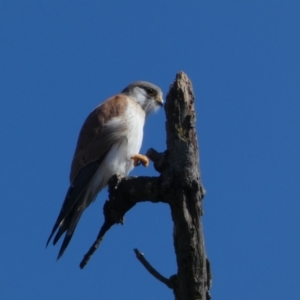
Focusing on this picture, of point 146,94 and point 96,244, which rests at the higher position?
point 146,94

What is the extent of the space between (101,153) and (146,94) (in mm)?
1273

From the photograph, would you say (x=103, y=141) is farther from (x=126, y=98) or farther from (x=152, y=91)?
(x=152, y=91)

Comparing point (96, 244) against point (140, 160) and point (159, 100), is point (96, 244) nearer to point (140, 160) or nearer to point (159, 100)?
point (140, 160)

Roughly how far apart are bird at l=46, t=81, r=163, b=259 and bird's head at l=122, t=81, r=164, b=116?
0.35m

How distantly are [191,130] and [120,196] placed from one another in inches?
35.0

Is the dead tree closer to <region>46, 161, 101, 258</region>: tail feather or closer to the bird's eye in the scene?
<region>46, 161, 101, 258</region>: tail feather

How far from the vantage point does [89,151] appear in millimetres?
6484

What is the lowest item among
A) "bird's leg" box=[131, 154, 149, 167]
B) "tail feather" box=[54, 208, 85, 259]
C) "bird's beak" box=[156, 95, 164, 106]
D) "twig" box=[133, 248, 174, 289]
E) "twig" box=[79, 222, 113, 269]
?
"twig" box=[133, 248, 174, 289]

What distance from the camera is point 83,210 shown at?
611 cm

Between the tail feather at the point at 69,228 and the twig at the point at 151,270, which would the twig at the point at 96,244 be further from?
the tail feather at the point at 69,228

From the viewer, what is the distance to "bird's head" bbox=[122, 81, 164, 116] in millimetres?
7312

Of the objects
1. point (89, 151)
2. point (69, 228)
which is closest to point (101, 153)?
point (89, 151)

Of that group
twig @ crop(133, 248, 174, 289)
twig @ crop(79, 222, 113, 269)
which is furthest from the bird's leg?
twig @ crop(133, 248, 174, 289)

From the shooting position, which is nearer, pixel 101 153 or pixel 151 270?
pixel 151 270
